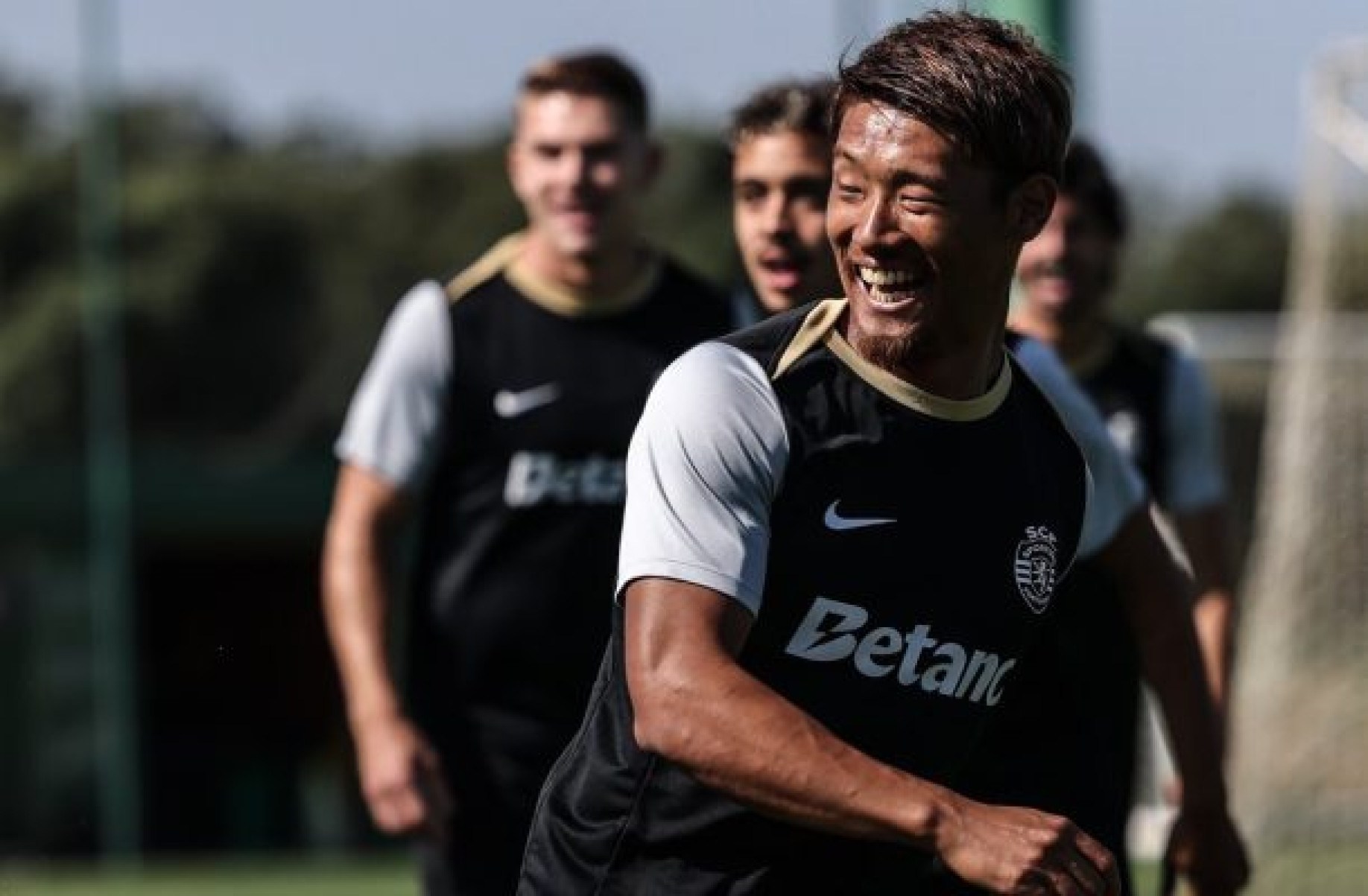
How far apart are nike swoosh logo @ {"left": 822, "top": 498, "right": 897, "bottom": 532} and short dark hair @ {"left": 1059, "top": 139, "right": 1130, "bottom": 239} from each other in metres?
2.55

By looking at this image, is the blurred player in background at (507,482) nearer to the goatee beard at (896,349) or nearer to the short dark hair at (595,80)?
the short dark hair at (595,80)

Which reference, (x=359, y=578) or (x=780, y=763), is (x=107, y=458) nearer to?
(x=359, y=578)

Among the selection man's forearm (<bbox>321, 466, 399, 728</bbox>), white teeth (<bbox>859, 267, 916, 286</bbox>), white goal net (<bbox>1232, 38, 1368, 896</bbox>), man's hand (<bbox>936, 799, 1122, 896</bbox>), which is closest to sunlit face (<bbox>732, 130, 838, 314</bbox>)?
man's forearm (<bbox>321, 466, 399, 728</bbox>)

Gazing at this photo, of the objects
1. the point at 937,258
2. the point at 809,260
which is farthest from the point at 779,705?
the point at 809,260

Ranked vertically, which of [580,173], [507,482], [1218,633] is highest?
[580,173]

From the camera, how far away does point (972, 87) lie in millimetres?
3672

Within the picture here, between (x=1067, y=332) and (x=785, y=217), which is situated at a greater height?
(x=785, y=217)

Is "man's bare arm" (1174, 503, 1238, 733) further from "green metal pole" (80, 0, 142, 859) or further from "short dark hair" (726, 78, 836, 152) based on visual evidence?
"green metal pole" (80, 0, 142, 859)

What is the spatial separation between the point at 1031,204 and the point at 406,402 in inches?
99.2

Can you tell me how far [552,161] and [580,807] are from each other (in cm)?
270

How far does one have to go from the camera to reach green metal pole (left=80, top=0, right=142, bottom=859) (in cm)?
1805

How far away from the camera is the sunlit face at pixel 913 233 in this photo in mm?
3664

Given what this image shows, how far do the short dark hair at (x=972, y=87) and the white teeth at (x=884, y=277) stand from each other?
175mm

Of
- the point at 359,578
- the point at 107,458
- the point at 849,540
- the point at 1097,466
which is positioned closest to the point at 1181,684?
the point at 1097,466
